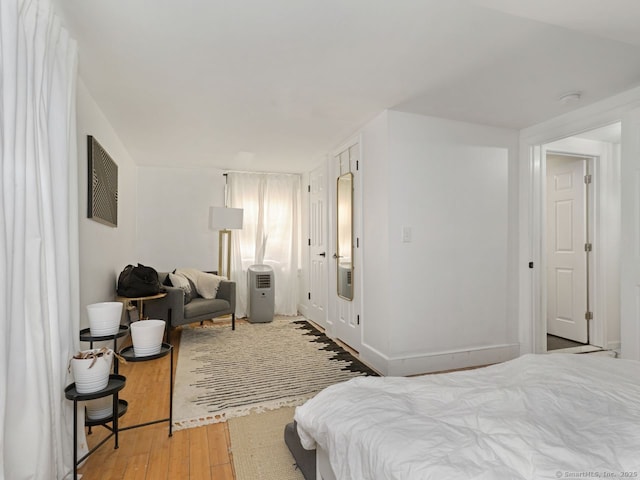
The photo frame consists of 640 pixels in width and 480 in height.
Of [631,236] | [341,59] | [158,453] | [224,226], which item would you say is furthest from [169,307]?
[631,236]

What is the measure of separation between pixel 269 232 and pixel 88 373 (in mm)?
3945

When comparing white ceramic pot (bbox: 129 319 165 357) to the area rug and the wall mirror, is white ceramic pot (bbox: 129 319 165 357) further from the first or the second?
the wall mirror

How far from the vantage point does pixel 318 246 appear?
15.7 feet

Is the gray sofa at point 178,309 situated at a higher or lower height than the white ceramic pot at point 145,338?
lower

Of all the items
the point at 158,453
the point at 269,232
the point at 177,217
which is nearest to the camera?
the point at 158,453

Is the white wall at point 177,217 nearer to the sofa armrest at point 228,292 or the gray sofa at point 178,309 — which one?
the sofa armrest at point 228,292

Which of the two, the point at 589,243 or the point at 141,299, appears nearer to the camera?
the point at 141,299

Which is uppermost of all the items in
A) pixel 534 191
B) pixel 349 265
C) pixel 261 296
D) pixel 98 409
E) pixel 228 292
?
pixel 534 191

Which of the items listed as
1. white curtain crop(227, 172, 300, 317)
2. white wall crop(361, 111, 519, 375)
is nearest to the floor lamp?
white curtain crop(227, 172, 300, 317)

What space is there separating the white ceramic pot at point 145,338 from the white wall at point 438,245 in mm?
1826

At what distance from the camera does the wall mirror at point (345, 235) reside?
3.73 m

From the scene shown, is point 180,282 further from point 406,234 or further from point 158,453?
point 406,234

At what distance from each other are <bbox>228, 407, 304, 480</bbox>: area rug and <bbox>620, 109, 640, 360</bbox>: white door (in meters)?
2.40

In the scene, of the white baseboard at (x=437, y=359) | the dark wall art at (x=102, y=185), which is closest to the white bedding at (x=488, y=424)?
the white baseboard at (x=437, y=359)
